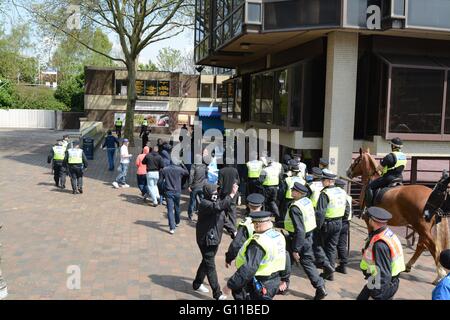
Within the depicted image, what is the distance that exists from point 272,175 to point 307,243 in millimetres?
5174

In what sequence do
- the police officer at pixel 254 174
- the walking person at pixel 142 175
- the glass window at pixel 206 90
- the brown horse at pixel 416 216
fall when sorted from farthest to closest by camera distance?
the glass window at pixel 206 90 < the walking person at pixel 142 175 < the police officer at pixel 254 174 < the brown horse at pixel 416 216

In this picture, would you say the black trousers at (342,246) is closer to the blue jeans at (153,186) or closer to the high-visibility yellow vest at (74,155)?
the blue jeans at (153,186)

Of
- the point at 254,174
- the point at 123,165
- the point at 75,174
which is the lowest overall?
the point at 75,174

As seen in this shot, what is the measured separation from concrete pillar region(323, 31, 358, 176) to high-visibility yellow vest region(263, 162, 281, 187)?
8.30ft

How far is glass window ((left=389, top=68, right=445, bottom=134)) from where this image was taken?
14.3m

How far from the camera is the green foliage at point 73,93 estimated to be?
165 feet

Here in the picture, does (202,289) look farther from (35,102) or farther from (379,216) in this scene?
(35,102)

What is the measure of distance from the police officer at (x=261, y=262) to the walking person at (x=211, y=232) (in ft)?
5.42

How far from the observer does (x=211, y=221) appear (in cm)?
732

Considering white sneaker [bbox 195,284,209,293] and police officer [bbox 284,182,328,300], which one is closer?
police officer [bbox 284,182,328,300]

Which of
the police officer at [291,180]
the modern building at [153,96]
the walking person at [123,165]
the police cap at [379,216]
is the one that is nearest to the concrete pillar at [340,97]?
the police officer at [291,180]

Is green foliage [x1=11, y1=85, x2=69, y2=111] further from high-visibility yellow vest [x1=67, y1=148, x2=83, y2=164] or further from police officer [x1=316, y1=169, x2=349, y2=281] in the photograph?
police officer [x1=316, y1=169, x2=349, y2=281]

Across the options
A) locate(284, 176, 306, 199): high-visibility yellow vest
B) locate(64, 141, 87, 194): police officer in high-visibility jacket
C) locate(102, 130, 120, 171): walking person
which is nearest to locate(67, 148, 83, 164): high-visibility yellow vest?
locate(64, 141, 87, 194): police officer in high-visibility jacket

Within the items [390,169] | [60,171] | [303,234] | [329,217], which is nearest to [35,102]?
[60,171]
